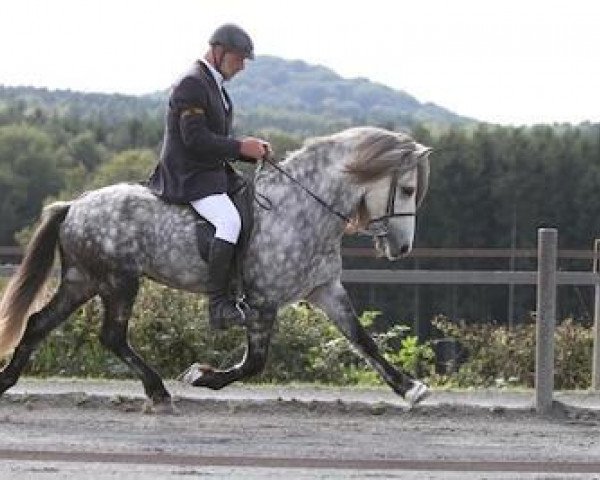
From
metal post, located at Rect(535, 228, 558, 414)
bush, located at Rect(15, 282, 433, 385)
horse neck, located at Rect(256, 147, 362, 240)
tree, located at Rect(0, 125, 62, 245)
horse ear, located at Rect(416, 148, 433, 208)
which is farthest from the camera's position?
tree, located at Rect(0, 125, 62, 245)

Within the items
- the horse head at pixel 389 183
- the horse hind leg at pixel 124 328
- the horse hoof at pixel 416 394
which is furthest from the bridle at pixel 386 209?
the horse hind leg at pixel 124 328

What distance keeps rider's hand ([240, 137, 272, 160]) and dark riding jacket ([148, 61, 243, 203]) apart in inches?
1.6

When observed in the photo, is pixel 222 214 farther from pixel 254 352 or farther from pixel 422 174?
pixel 422 174

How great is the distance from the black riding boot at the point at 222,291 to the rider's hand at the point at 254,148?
58 cm

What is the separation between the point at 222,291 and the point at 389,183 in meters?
1.29

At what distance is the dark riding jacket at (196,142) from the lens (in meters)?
9.65

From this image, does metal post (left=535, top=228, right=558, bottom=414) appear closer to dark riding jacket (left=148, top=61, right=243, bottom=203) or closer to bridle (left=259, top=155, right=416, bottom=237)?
bridle (left=259, top=155, right=416, bottom=237)

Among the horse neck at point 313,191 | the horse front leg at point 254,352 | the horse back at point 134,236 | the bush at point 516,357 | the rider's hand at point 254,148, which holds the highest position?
the rider's hand at point 254,148

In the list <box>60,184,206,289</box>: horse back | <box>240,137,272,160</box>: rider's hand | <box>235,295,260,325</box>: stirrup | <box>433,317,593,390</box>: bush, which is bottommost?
Answer: <box>433,317,593,390</box>: bush

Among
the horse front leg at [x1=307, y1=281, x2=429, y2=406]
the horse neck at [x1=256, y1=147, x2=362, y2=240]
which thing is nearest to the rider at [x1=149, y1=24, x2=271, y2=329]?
the horse neck at [x1=256, y1=147, x2=362, y2=240]

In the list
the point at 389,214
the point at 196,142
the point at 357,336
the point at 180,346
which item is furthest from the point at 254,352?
the point at 180,346

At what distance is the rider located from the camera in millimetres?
9641

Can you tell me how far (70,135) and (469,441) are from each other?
145m

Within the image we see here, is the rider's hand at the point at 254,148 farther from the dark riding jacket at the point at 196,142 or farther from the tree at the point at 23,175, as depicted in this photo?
the tree at the point at 23,175
